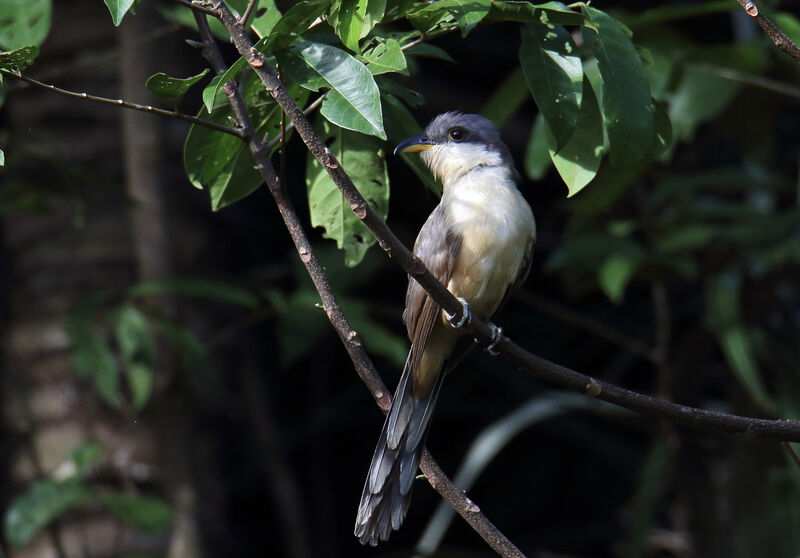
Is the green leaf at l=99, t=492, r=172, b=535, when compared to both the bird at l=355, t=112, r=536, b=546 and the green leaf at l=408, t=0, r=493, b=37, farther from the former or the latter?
the green leaf at l=408, t=0, r=493, b=37

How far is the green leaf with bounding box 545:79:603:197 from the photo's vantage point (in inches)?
82.0

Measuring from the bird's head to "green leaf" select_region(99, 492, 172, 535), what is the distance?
1567mm

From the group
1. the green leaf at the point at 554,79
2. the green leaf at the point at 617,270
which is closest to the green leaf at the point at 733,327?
the green leaf at the point at 617,270

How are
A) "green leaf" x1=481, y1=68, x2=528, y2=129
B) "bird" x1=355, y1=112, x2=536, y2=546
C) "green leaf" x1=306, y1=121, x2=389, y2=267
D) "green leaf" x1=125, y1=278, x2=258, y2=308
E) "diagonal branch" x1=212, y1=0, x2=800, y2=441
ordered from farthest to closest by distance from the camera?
"green leaf" x1=125, y1=278, x2=258, y2=308 < "green leaf" x1=481, y1=68, x2=528, y2=129 < "bird" x1=355, y1=112, x2=536, y2=546 < "green leaf" x1=306, y1=121, x2=389, y2=267 < "diagonal branch" x1=212, y1=0, x2=800, y2=441

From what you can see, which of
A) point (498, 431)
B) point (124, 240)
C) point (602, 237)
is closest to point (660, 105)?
point (602, 237)

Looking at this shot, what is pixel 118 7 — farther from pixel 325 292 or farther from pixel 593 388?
pixel 593 388

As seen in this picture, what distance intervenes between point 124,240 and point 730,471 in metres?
2.96

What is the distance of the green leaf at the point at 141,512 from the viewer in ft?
11.1

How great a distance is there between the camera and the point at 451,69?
5723 mm

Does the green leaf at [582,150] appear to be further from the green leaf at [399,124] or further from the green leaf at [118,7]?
the green leaf at [118,7]

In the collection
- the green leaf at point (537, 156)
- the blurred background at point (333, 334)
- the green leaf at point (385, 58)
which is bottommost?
the blurred background at point (333, 334)

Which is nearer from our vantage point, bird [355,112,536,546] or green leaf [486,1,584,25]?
green leaf [486,1,584,25]

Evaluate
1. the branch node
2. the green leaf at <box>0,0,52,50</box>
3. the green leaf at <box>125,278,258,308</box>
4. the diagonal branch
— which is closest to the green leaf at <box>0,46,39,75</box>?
the diagonal branch

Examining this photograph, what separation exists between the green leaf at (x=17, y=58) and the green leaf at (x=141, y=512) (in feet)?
6.61
